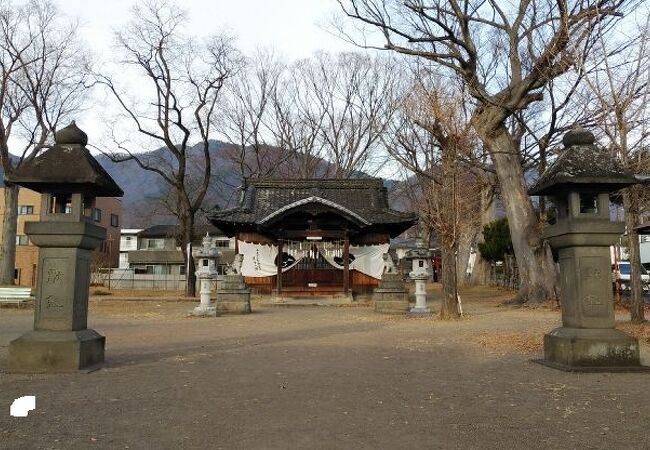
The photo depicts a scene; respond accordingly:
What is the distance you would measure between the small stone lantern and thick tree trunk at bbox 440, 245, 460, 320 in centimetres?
224

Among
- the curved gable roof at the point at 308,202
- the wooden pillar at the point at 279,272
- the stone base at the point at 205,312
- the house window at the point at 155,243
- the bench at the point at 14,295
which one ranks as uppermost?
the house window at the point at 155,243

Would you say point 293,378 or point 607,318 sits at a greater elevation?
point 607,318

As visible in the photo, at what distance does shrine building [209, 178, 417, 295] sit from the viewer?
79.0 feet

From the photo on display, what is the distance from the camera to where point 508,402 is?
560 centimetres

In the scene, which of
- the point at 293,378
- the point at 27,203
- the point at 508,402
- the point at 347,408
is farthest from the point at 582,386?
the point at 27,203

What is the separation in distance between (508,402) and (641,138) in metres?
8.84

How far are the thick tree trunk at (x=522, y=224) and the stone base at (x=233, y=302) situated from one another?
1060cm

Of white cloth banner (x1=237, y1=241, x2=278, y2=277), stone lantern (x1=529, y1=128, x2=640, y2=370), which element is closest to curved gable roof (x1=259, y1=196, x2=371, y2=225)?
white cloth banner (x1=237, y1=241, x2=278, y2=277)

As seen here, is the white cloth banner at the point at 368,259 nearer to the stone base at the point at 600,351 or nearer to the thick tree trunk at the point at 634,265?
the thick tree trunk at the point at 634,265

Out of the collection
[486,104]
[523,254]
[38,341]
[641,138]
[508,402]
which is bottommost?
[508,402]

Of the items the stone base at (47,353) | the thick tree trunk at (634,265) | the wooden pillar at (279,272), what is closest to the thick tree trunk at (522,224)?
the thick tree trunk at (634,265)

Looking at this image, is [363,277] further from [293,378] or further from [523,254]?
[293,378]

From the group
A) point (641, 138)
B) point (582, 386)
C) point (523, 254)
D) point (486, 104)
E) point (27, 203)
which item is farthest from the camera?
point (27, 203)

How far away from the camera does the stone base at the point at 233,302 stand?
1847 cm
